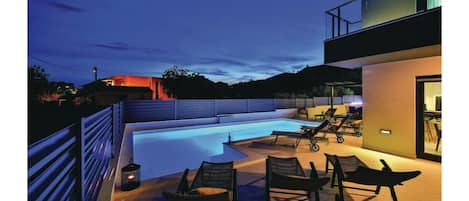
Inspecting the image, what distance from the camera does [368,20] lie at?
6.16 m

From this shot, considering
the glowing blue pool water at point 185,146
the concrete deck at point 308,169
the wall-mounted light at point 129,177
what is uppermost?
the wall-mounted light at point 129,177

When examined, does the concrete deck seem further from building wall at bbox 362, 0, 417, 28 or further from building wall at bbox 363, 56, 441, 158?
building wall at bbox 362, 0, 417, 28

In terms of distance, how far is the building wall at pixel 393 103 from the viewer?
5.46 m

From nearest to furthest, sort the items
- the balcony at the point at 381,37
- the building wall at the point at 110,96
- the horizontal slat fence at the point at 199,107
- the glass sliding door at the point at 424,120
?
1. the balcony at the point at 381,37
2. the glass sliding door at the point at 424,120
3. the horizontal slat fence at the point at 199,107
4. the building wall at the point at 110,96

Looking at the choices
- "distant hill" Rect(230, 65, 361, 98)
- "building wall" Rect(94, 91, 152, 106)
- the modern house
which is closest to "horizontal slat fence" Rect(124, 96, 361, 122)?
"distant hill" Rect(230, 65, 361, 98)

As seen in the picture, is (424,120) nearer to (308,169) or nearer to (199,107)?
(308,169)

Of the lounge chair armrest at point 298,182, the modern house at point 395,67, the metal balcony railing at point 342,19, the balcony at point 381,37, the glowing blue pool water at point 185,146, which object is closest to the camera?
the lounge chair armrest at point 298,182

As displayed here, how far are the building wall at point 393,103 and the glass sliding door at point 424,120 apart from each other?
0.36 feet

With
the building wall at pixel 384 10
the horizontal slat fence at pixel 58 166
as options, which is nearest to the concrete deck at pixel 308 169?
the horizontal slat fence at pixel 58 166

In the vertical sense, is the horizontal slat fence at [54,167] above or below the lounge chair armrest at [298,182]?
above

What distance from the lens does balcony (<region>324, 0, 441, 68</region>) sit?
4.23m

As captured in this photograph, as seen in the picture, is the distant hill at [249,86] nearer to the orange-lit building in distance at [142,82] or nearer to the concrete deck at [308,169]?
the orange-lit building in distance at [142,82]

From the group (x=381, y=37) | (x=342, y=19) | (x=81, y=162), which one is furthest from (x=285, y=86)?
(x=81, y=162)

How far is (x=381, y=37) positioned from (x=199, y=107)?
35.6ft
